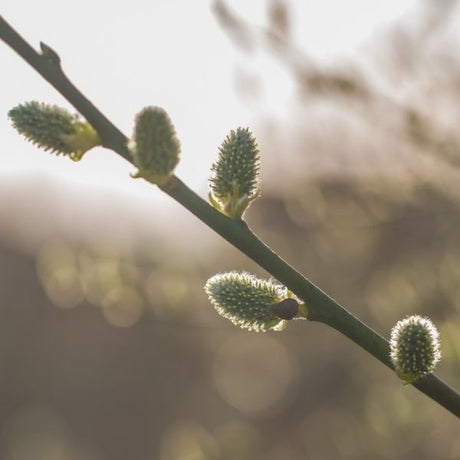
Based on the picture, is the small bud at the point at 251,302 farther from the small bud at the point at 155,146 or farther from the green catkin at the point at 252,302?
the small bud at the point at 155,146

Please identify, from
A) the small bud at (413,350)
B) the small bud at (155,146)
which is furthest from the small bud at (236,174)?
the small bud at (413,350)

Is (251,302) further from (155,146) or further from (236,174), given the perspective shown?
(155,146)

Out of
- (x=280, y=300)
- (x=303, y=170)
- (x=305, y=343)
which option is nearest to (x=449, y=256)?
(x=303, y=170)

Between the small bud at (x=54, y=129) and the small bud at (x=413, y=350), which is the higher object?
the small bud at (x=413, y=350)

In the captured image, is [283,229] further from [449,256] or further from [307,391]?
[449,256]

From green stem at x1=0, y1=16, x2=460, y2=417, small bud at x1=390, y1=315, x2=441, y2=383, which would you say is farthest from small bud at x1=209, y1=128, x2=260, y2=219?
small bud at x1=390, y1=315, x2=441, y2=383

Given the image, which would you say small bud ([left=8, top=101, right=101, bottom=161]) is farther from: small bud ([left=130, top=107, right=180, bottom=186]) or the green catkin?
the green catkin
